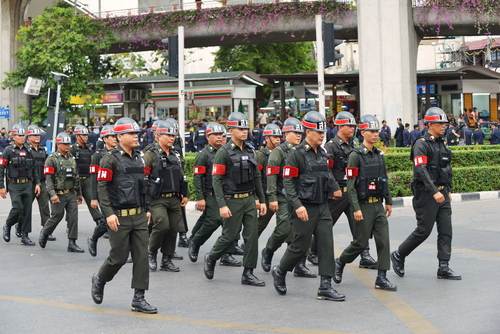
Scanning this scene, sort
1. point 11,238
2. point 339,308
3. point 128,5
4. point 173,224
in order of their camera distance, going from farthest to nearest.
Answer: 1. point 128,5
2. point 11,238
3. point 173,224
4. point 339,308

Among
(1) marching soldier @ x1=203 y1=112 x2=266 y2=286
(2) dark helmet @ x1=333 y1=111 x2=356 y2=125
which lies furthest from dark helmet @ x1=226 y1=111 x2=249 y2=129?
(2) dark helmet @ x1=333 y1=111 x2=356 y2=125

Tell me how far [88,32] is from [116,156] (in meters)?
25.2

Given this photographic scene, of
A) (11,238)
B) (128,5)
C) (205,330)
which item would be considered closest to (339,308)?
(205,330)

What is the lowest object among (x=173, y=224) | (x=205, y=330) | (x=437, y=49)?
(x=205, y=330)

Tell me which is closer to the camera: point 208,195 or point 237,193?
point 237,193

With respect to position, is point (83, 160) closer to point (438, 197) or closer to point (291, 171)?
point (291, 171)

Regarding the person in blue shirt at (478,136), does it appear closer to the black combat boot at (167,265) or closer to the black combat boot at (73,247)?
the black combat boot at (73,247)

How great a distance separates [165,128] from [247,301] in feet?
8.67

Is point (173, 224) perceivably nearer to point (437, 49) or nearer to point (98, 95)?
point (98, 95)

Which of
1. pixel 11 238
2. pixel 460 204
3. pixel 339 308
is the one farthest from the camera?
pixel 460 204

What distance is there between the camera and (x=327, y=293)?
6.89 meters

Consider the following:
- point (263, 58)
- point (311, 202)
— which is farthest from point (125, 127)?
point (263, 58)

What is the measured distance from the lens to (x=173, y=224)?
342 inches

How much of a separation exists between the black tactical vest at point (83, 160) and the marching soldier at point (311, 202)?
5.34 metres
